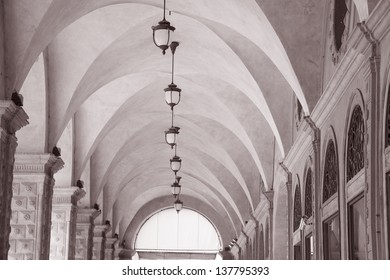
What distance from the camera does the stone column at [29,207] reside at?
1623 cm

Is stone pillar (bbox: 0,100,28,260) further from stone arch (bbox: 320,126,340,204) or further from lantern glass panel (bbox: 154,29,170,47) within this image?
stone arch (bbox: 320,126,340,204)

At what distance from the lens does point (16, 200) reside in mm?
16438

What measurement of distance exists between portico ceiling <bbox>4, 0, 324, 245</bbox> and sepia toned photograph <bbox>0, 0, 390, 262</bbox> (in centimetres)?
3

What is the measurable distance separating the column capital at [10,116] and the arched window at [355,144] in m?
5.24

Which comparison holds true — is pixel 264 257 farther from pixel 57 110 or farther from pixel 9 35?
pixel 9 35

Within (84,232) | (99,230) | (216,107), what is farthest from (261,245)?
(99,230)

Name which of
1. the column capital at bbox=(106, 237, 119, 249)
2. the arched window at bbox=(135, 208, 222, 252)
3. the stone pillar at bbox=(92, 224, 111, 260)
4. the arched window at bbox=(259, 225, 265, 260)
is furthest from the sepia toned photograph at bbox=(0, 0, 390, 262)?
the arched window at bbox=(135, 208, 222, 252)

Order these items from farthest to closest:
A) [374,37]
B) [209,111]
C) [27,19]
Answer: [209,111]
[27,19]
[374,37]

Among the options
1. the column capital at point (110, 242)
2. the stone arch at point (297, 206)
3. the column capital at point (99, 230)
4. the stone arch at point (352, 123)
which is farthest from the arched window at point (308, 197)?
the column capital at point (110, 242)

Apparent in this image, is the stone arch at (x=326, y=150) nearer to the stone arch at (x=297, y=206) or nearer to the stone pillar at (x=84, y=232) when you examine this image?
the stone arch at (x=297, y=206)

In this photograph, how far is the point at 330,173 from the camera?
13.2 m
